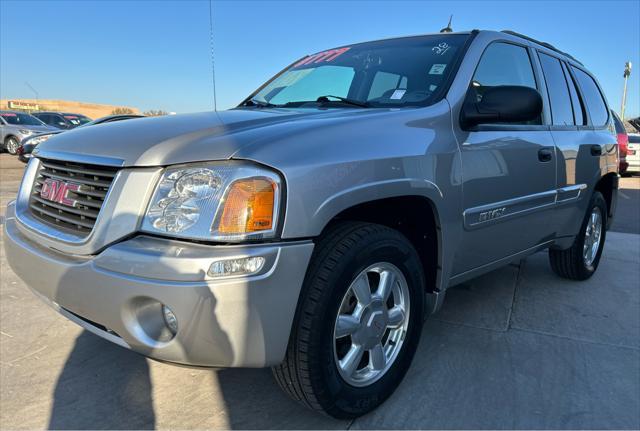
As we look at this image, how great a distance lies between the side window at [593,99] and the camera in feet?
13.2

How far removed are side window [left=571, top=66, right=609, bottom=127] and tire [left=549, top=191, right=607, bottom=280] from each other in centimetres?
65

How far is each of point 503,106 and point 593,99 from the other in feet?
7.87

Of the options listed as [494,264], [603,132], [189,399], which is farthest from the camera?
[603,132]

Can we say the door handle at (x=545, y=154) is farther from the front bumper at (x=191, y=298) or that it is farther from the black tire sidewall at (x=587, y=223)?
the front bumper at (x=191, y=298)

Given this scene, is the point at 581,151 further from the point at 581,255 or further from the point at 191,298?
the point at 191,298

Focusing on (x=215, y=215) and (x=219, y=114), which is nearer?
(x=215, y=215)

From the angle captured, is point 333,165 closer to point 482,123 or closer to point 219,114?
point 219,114

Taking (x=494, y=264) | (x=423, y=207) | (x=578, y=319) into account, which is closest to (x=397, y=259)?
(x=423, y=207)

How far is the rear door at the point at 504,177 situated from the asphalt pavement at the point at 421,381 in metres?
0.53

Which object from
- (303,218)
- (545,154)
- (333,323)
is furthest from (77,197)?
(545,154)

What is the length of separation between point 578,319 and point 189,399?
8.55 ft

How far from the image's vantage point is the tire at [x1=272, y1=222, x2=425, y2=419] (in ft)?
5.93

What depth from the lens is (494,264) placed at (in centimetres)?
292

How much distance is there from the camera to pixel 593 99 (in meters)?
4.21
